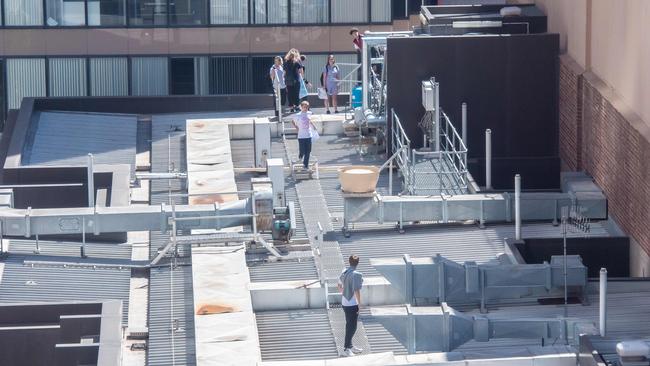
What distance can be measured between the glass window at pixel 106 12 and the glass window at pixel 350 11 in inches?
231

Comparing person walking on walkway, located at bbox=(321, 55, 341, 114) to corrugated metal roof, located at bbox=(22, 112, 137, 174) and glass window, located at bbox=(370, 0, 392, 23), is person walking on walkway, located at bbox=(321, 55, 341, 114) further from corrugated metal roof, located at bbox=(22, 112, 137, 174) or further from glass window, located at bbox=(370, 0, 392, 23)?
glass window, located at bbox=(370, 0, 392, 23)

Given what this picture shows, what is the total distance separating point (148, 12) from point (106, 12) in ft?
3.76

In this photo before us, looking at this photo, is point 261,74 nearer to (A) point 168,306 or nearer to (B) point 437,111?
(B) point 437,111

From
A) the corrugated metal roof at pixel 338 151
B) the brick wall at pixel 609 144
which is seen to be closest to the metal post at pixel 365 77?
the corrugated metal roof at pixel 338 151

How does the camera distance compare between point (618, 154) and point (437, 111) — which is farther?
point (437, 111)

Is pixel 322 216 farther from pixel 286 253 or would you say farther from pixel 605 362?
pixel 605 362

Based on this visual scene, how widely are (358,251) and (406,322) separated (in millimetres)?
5884

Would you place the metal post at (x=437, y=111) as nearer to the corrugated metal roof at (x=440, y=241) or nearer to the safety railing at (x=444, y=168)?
the safety railing at (x=444, y=168)

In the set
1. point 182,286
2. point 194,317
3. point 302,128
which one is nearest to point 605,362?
point 194,317

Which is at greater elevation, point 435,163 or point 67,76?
point 67,76

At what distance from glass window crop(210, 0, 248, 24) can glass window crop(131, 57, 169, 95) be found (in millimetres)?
1880

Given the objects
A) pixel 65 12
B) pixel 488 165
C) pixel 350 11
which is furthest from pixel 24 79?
pixel 488 165

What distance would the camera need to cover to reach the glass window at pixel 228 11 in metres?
50.2

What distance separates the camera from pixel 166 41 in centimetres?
5022
